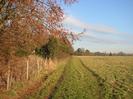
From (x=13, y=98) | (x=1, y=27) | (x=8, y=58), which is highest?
(x=1, y=27)

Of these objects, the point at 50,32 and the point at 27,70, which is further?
the point at 27,70

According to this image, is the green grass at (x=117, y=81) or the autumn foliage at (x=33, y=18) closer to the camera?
the autumn foliage at (x=33, y=18)

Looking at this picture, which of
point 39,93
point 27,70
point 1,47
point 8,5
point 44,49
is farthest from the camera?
point 44,49

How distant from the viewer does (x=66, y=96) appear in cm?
1903

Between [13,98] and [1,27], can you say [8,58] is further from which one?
[1,27]

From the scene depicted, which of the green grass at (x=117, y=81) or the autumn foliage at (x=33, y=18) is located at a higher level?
the autumn foliage at (x=33, y=18)

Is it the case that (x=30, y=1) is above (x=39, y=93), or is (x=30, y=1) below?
above

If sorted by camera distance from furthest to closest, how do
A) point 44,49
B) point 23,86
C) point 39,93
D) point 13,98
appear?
point 44,49
point 23,86
point 39,93
point 13,98

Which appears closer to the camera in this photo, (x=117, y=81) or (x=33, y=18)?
(x=33, y=18)

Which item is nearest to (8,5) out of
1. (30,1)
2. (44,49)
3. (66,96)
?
(30,1)

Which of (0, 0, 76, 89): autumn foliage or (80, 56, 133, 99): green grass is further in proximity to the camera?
(80, 56, 133, 99): green grass

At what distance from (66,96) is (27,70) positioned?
25.6 ft

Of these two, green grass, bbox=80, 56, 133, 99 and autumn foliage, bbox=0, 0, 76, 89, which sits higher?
autumn foliage, bbox=0, 0, 76, 89

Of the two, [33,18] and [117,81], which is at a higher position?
[33,18]
